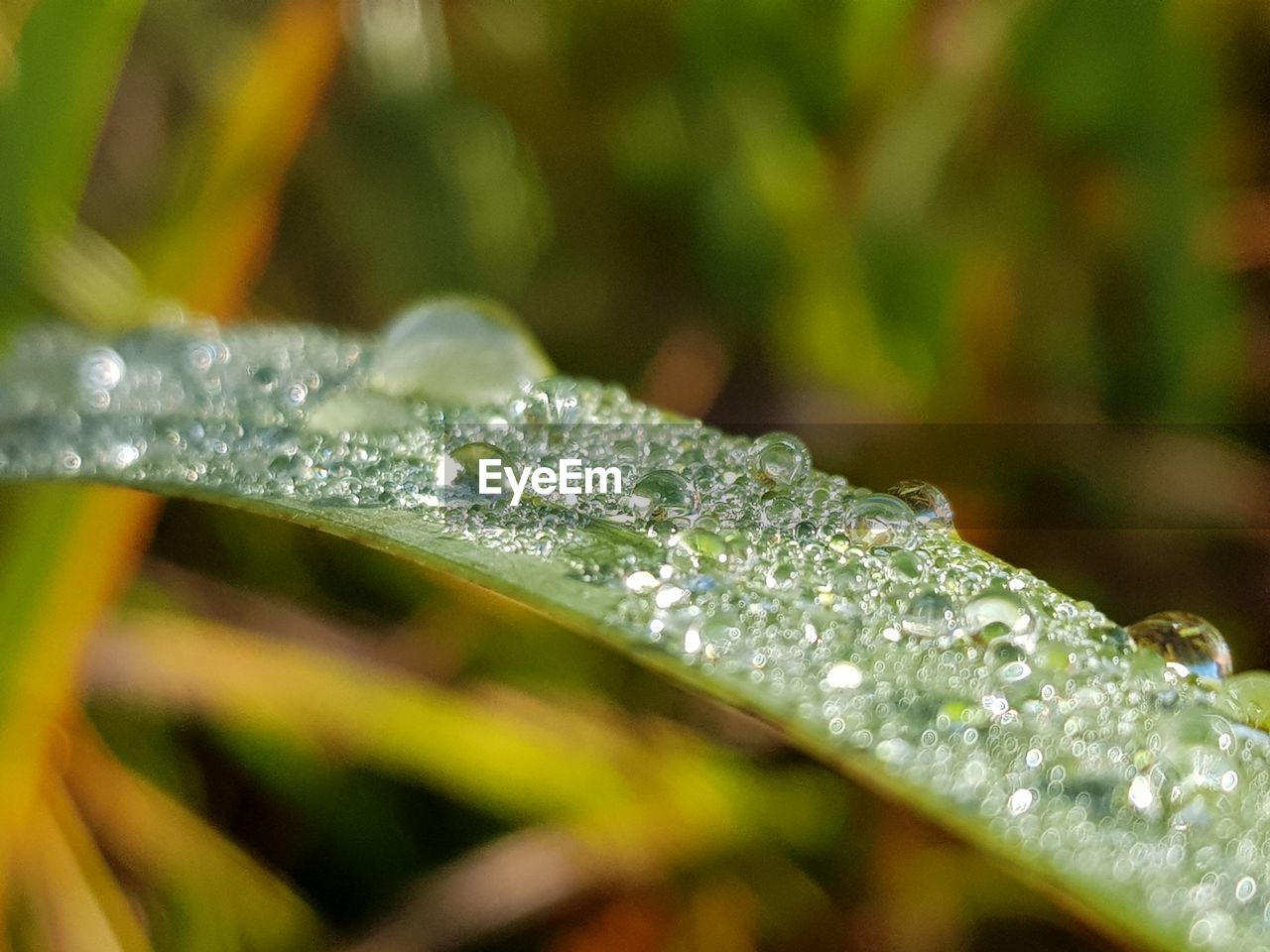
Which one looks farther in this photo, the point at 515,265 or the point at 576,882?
the point at 515,265

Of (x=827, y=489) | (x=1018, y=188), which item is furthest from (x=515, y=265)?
(x=827, y=489)

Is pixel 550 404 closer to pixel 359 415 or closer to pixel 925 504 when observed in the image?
pixel 359 415

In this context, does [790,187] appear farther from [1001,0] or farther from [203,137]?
[203,137]

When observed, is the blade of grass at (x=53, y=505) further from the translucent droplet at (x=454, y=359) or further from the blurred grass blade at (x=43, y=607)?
the translucent droplet at (x=454, y=359)

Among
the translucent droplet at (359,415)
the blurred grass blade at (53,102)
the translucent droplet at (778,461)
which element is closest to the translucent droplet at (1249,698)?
the translucent droplet at (778,461)

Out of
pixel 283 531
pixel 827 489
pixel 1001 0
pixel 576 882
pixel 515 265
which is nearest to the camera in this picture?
pixel 827 489

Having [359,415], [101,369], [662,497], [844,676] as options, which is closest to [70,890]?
[101,369]

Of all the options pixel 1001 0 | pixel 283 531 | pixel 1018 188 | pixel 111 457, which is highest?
pixel 1001 0

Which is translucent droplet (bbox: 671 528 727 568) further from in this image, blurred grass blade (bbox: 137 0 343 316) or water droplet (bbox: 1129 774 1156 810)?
blurred grass blade (bbox: 137 0 343 316)
